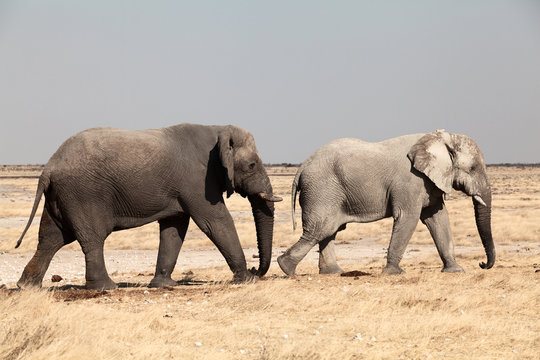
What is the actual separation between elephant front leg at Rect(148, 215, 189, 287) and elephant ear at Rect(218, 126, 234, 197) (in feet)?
4.28

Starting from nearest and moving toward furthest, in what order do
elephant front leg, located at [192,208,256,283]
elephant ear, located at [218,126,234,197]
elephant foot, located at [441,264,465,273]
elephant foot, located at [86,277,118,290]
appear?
elephant foot, located at [86,277,118,290] < elephant ear, located at [218,126,234,197] < elephant front leg, located at [192,208,256,283] < elephant foot, located at [441,264,465,273]

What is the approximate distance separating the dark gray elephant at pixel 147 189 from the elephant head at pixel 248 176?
0.02m

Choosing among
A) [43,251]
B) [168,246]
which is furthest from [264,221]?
[43,251]

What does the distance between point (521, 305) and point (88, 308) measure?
664 cm

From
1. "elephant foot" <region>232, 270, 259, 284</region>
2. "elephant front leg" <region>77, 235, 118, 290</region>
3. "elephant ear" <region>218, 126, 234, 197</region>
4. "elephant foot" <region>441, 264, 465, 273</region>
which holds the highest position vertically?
"elephant ear" <region>218, 126, 234, 197</region>

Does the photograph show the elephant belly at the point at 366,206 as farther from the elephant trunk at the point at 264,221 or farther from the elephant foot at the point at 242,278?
the elephant foot at the point at 242,278

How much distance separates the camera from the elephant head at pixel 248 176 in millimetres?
14812

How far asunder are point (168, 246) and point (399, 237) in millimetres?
4791

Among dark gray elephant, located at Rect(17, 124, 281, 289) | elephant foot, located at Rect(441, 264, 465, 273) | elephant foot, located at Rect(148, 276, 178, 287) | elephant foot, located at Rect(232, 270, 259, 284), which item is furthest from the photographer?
elephant foot, located at Rect(441, 264, 465, 273)

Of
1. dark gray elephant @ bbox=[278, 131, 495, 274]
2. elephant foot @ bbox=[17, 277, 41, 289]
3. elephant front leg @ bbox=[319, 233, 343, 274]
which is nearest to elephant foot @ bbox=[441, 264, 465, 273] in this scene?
dark gray elephant @ bbox=[278, 131, 495, 274]

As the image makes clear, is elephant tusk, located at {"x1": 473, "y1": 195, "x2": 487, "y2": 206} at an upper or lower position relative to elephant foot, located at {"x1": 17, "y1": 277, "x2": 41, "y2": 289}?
upper

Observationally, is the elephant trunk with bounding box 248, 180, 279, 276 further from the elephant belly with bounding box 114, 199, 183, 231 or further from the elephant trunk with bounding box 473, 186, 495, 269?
the elephant trunk with bounding box 473, 186, 495, 269

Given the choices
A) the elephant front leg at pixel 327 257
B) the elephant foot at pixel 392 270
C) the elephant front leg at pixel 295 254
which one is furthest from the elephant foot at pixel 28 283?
the elephant foot at pixel 392 270

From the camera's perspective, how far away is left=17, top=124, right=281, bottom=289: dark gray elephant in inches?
556
